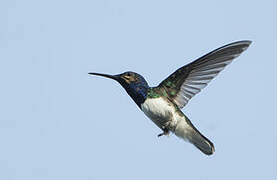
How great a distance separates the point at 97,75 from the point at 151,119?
3.59 feet

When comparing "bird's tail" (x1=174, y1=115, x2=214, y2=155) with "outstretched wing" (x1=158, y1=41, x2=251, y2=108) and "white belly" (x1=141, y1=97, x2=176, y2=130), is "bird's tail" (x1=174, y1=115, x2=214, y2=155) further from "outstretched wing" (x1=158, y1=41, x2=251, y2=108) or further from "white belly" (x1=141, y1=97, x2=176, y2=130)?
"outstretched wing" (x1=158, y1=41, x2=251, y2=108)

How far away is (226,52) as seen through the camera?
781 cm

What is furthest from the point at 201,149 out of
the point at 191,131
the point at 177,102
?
the point at 177,102

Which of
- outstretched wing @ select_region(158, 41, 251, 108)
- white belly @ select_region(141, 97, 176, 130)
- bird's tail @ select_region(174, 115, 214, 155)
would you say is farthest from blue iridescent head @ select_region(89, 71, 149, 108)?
bird's tail @ select_region(174, 115, 214, 155)

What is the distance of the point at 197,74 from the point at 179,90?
469 millimetres

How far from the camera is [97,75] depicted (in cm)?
782

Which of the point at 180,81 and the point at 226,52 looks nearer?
the point at 226,52

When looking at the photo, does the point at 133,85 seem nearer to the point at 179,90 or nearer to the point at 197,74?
the point at 179,90

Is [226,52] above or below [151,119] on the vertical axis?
above

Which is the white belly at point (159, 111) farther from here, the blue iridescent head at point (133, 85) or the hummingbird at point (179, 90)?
the blue iridescent head at point (133, 85)

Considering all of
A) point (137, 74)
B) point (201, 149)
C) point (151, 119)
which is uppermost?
point (137, 74)

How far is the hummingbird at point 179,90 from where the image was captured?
794 cm

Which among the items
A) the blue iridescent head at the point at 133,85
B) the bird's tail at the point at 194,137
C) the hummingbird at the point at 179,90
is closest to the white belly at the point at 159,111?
the hummingbird at the point at 179,90

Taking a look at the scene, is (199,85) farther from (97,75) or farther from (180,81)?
(97,75)
